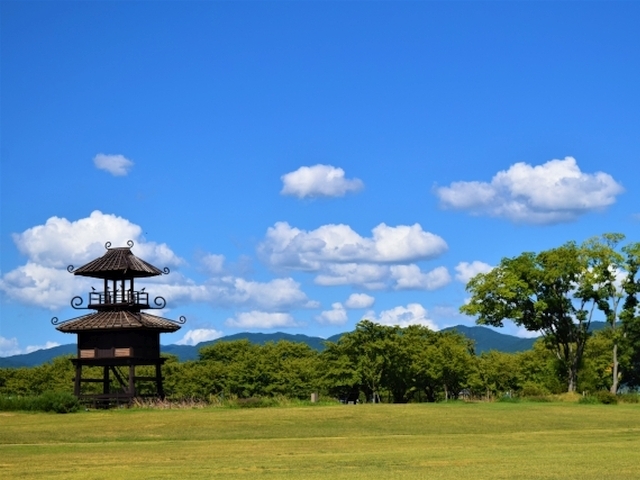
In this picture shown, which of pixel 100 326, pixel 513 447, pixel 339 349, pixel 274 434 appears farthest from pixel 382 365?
pixel 513 447

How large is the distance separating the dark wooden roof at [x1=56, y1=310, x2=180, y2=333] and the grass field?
9.25 metres

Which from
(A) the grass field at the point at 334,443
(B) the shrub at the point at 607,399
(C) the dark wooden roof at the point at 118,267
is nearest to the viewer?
(A) the grass field at the point at 334,443

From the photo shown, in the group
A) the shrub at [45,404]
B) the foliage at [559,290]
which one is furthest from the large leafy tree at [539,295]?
the shrub at [45,404]

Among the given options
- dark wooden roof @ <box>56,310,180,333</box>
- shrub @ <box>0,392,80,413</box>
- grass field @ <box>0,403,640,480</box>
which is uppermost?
dark wooden roof @ <box>56,310,180,333</box>

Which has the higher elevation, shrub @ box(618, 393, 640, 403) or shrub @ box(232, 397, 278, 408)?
shrub @ box(232, 397, 278, 408)

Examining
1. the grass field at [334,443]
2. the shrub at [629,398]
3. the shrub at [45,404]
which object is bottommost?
the grass field at [334,443]

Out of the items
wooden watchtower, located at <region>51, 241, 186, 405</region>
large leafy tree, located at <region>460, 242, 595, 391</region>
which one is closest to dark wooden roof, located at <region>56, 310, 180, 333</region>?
wooden watchtower, located at <region>51, 241, 186, 405</region>

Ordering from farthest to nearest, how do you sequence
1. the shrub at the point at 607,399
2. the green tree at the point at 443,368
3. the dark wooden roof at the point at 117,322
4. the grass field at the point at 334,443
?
the green tree at the point at 443,368, the dark wooden roof at the point at 117,322, the shrub at the point at 607,399, the grass field at the point at 334,443

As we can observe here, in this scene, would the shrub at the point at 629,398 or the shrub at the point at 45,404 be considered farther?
the shrub at the point at 629,398

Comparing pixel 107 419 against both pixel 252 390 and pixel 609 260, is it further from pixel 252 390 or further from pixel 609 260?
pixel 252 390

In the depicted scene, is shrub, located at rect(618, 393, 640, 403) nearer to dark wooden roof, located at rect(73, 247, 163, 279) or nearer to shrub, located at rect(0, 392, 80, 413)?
dark wooden roof, located at rect(73, 247, 163, 279)

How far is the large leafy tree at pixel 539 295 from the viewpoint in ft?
221

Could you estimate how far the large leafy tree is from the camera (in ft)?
221

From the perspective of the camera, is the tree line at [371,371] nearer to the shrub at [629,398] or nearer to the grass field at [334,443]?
the shrub at [629,398]
